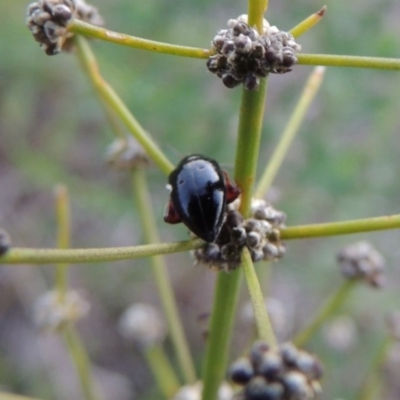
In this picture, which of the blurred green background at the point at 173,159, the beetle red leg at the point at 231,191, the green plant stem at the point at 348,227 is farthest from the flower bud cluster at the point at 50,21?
the blurred green background at the point at 173,159

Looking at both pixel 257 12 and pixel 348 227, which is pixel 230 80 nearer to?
pixel 257 12

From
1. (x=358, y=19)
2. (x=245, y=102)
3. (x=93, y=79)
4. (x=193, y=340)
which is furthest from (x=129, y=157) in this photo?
(x=193, y=340)

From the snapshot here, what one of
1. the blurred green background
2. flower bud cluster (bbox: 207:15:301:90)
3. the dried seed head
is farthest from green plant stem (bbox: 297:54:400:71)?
the blurred green background

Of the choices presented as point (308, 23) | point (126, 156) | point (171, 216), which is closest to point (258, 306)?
point (171, 216)

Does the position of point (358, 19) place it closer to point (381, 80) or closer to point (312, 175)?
point (381, 80)

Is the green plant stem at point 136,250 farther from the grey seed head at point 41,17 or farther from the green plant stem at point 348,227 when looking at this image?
the grey seed head at point 41,17

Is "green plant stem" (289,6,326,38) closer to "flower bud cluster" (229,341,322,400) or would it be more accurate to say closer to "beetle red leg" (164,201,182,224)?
"beetle red leg" (164,201,182,224)
